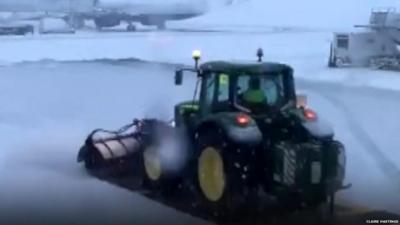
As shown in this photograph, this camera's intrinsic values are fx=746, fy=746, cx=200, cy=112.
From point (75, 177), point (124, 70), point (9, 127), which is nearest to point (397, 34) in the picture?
point (124, 70)

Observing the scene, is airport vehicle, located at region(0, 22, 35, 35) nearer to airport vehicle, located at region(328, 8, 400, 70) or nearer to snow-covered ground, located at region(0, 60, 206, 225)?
snow-covered ground, located at region(0, 60, 206, 225)

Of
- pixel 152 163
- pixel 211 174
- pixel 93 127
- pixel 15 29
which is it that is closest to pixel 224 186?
pixel 211 174

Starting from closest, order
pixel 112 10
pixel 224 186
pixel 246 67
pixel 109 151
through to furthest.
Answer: pixel 224 186 → pixel 246 67 → pixel 109 151 → pixel 112 10

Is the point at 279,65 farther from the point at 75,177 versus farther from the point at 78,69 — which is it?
the point at 78,69

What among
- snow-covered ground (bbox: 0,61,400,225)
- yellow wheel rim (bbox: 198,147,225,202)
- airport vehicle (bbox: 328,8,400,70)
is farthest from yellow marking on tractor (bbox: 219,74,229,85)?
airport vehicle (bbox: 328,8,400,70)

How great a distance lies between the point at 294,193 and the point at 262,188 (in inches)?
12.0

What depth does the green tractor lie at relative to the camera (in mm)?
5277

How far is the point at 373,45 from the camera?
1886cm

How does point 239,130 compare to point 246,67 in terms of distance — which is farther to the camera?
point 246,67

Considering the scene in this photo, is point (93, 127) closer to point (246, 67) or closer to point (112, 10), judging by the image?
point (246, 67)

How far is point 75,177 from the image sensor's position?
6961 mm

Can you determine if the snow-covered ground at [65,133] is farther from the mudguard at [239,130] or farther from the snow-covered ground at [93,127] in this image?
the mudguard at [239,130]

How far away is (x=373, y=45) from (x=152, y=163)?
13.6 m

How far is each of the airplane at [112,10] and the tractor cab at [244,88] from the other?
11528mm
